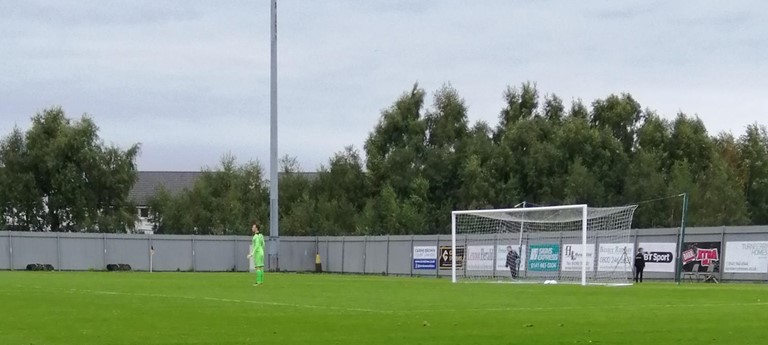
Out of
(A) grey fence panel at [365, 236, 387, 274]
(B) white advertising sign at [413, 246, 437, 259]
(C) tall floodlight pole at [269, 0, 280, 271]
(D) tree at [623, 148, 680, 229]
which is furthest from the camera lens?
(D) tree at [623, 148, 680, 229]

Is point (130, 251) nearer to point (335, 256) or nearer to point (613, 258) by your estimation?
point (335, 256)

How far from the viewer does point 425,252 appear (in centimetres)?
6191

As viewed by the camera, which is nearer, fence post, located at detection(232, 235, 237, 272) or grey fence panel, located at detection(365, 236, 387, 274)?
grey fence panel, located at detection(365, 236, 387, 274)

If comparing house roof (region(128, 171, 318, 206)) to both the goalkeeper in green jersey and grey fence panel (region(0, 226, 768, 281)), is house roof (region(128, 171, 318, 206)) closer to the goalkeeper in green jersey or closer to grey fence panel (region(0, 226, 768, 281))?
grey fence panel (region(0, 226, 768, 281))

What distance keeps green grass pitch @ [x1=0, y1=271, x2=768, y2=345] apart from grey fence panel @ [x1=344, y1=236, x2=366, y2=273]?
42.0 metres

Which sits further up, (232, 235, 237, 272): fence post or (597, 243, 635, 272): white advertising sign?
(597, 243, 635, 272): white advertising sign

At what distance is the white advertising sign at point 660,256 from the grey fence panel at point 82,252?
32.8 metres

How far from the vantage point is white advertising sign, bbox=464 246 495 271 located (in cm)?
4994

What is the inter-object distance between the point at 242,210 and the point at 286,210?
12.6 feet

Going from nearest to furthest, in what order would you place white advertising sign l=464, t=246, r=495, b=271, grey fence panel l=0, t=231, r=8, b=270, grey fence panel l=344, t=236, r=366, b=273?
white advertising sign l=464, t=246, r=495, b=271, grey fence panel l=0, t=231, r=8, b=270, grey fence panel l=344, t=236, r=366, b=273

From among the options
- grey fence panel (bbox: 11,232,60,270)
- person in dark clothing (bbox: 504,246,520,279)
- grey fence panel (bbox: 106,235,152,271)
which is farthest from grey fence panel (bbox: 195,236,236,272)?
person in dark clothing (bbox: 504,246,520,279)

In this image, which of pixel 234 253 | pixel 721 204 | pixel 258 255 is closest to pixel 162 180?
pixel 234 253

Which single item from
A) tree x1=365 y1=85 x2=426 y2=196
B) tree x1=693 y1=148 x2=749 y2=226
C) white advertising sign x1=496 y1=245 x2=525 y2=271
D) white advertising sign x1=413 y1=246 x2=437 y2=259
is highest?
tree x1=365 y1=85 x2=426 y2=196

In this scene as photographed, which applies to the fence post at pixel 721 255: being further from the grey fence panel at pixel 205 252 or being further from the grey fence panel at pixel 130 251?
the grey fence panel at pixel 130 251
